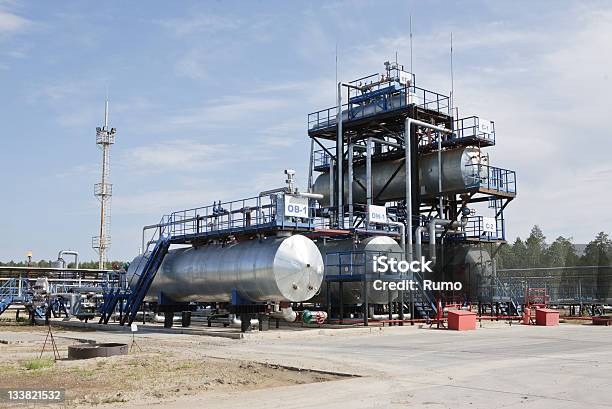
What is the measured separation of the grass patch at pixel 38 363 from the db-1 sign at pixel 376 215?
1823cm

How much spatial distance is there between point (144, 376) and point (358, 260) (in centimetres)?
1716

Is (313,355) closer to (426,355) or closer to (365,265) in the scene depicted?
(426,355)

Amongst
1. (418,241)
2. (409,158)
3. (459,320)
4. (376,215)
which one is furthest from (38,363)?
(409,158)

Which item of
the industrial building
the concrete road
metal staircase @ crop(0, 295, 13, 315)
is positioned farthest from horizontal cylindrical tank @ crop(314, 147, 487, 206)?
metal staircase @ crop(0, 295, 13, 315)

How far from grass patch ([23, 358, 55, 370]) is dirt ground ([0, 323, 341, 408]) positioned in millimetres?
79

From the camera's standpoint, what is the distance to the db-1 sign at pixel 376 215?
31625 mm

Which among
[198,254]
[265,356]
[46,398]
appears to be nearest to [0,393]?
[46,398]

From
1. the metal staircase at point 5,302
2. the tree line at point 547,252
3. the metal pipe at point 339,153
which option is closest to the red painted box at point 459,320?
the metal pipe at point 339,153

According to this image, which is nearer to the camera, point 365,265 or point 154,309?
point 365,265

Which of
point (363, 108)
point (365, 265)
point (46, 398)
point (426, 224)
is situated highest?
point (363, 108)

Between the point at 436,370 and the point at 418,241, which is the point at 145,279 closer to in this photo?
the point at 418,241

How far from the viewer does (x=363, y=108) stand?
Result: 37906 mm

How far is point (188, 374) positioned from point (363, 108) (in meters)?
26.6

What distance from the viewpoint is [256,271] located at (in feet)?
83.3
